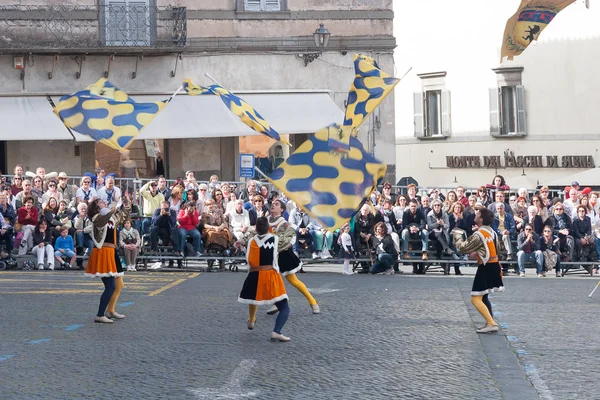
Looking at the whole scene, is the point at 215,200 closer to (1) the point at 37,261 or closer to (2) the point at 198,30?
(1) the point at 37,261

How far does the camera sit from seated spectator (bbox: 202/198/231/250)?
21.9m

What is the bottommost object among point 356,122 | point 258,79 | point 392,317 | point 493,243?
point 392,317

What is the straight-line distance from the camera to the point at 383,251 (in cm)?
2131

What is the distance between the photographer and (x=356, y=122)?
1656 centimetres

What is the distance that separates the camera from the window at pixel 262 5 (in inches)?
1172

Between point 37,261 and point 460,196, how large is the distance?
8.78 metres

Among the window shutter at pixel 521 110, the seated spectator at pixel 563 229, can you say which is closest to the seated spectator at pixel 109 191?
the seated spectator at pixel 563 229

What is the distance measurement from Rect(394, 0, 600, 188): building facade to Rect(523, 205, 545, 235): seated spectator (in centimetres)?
1440

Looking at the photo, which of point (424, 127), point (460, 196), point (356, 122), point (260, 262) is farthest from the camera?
point (424, 127)

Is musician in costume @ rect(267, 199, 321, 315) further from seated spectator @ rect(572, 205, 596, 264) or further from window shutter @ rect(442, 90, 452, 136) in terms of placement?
window shutter @ rect(442, 90, 452, 136)

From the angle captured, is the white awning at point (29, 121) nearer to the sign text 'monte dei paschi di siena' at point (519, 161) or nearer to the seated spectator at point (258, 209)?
the seated spectator at point (258, 209)

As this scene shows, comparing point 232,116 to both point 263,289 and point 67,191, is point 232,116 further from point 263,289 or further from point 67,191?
point 263,289

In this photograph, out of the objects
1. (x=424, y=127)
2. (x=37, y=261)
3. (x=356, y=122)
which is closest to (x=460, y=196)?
(x=356, y=122)

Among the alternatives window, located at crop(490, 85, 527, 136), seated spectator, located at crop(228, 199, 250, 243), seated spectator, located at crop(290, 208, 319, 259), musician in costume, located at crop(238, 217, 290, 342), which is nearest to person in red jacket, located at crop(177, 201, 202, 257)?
seated spectator, located at crop(228, 199, 250, 243)
